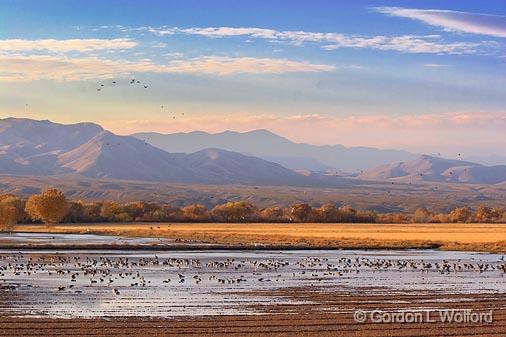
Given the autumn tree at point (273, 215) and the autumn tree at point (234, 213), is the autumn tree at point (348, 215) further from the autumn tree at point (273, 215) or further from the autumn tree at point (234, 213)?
the autumn tree at point (234, 213)

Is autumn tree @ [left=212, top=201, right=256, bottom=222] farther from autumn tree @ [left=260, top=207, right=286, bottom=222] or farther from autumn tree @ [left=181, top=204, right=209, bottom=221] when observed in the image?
autumn tree @ [left=260, top=207, right=286, bottom=222]

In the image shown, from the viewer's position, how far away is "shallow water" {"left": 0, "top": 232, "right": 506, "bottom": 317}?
3039cm

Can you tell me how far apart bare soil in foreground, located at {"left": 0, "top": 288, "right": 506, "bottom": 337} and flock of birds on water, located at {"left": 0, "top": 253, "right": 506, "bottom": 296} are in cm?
764

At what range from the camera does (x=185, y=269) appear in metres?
45.2

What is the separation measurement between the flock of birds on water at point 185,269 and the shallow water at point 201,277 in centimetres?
5

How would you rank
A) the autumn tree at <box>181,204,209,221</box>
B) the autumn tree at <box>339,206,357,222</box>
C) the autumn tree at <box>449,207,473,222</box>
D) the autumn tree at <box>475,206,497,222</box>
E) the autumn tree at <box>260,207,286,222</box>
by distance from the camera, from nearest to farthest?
1. the autumn tree at <box>181,204,209,221</box>
2. the autumn tree at <box>260,207,286,222</box>
3. the autumn tree at <box>339,206,357,222</box>
4. the autumn tree at <box>449,207,473,222</box>
5. the autumn tree at <box>475,206,497,222</box>

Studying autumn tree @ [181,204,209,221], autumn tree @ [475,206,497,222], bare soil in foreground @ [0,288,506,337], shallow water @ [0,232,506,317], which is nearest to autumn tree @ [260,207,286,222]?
autumn tree @ [181,204,209,221]

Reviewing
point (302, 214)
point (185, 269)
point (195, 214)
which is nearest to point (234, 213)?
point (195, 214)

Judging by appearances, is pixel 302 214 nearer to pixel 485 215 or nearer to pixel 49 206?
pixel 485 215

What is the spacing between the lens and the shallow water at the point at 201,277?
30.4 meters

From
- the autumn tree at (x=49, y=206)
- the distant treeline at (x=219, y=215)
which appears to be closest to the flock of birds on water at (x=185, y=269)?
the autumn tree at (x=49, y=206)

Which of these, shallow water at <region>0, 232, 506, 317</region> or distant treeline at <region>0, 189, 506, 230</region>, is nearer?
shallow water at <region>0, 232, 506, 317</region>

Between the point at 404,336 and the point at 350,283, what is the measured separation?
14.0 meters

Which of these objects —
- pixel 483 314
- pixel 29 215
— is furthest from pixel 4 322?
pixel 29 215
